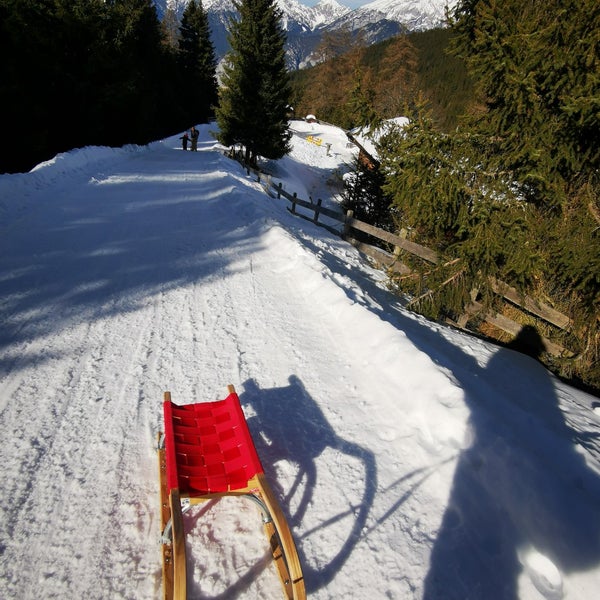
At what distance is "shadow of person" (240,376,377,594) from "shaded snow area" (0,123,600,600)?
0.02 meters

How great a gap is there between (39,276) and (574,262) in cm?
797

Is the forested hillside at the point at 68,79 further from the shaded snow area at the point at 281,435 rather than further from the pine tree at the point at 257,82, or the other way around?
the shaded snow area at the point at 281,435

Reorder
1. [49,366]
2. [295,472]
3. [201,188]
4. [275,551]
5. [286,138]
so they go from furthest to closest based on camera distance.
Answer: [286,138], [201,188], [49,366], [295,472], [275,551]

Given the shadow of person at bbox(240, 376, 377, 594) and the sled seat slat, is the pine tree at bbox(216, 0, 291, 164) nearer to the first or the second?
the shadow of person at bbox(240, 376, 377, 594)

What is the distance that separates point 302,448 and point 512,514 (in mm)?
1862

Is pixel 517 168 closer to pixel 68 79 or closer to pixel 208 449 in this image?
pixel 208 449

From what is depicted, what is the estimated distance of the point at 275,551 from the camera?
2559 millimetres

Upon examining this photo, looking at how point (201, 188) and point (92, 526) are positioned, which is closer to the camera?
point (92, 526)

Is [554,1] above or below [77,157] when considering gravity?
above

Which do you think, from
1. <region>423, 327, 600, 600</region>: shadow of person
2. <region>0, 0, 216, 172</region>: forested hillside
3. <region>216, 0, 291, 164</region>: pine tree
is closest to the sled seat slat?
<region>423, 327, 600, 600</region>: shadow of person

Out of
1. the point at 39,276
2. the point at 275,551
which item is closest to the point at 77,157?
the point at 39,276

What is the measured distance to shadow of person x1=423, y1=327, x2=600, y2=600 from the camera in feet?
8.71

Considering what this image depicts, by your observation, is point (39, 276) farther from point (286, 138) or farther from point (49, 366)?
point (286, 138)

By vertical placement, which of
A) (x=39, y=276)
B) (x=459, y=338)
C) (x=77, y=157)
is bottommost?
(x=459, y=338)
